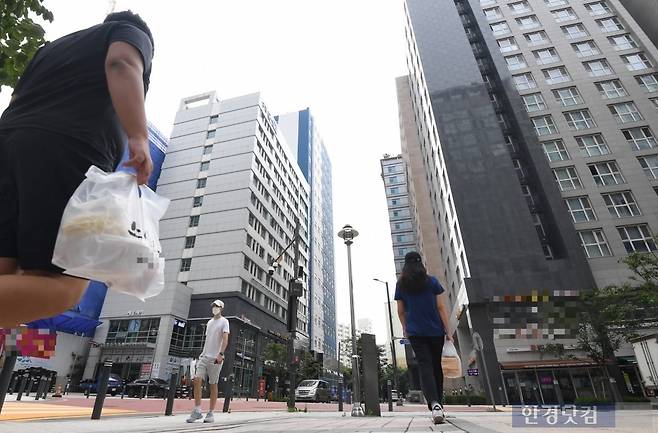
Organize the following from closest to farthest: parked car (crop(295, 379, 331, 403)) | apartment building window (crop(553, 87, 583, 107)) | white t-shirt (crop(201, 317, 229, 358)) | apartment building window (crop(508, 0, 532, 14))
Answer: white t-shirt (crop(201, 317, 229, 358)) < parked car (crop(295, 379, 331, 403)) < apartment building window (crop(553, 87, 583, 107)) < apartment building window (crop(508, 0, 532, 14))

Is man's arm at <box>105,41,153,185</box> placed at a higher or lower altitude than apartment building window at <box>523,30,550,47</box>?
lower

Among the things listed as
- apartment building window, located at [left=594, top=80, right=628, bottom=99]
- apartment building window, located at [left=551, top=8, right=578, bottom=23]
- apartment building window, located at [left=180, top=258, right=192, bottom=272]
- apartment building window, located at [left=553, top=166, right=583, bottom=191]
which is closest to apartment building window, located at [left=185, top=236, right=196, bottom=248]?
apartment building window, located at [left=180, top=258, right=192, bottom=272]

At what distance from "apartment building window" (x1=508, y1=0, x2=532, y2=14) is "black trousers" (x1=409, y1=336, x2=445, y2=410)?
50444 mm

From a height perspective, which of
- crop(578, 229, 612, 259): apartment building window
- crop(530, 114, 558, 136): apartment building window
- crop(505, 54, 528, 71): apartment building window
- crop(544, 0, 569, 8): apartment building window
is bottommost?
crop(578, 229, 612, 259): apartment building window

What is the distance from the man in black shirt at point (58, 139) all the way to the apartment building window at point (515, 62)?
4478 centimetres

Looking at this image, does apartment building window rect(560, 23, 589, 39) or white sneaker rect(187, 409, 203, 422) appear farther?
apartment building window rect(560, 23, 589, 39)

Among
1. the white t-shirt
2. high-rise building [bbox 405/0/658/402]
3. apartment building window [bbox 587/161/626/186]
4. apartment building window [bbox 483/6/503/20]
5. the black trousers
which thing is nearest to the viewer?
the black trousers

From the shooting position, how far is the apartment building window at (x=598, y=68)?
3647cm

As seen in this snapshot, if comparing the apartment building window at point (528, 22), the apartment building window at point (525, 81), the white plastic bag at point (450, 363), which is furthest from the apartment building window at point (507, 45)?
the white plastic bag at point (450, 363)

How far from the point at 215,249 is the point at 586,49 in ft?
150

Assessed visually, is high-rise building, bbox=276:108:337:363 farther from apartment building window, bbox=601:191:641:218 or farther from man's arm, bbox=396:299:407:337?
man's arm, bbox=396:299:407:337

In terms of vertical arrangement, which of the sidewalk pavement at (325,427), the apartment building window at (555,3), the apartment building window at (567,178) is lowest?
the sidewalk pavement at (325,427)

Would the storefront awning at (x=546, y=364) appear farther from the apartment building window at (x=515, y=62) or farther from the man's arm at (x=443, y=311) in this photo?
the apartment building window at (x=515, y=62)

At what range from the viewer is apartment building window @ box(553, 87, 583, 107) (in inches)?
1391
